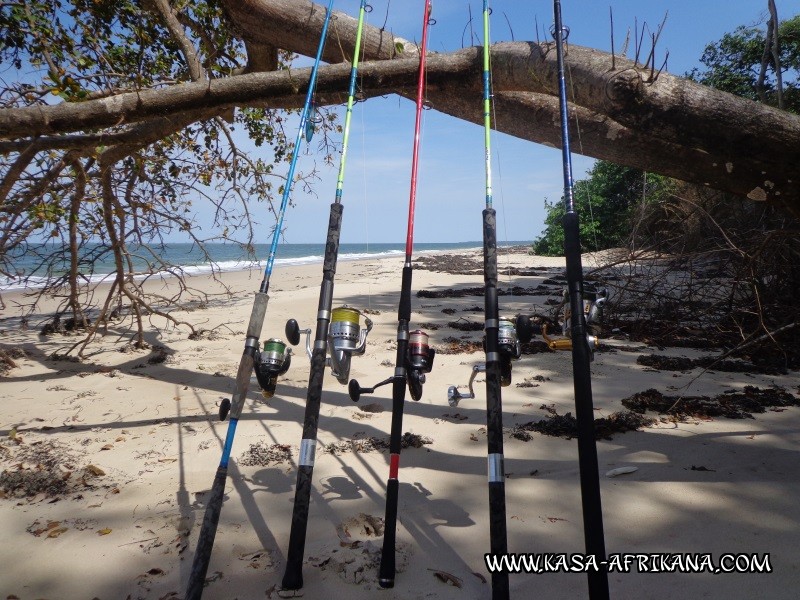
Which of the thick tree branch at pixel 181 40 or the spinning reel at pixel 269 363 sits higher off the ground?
the thick tree branch at pixel 181 40

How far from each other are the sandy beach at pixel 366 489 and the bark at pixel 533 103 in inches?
62.2

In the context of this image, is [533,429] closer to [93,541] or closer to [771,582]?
[771,582]

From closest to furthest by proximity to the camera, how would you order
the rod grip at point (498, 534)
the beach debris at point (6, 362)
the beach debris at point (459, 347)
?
the rod grip at point (498, 534), the beach debris at point (6, 362), the beach debris at point (459, 347)

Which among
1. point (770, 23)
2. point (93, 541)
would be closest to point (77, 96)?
point (93, 541)

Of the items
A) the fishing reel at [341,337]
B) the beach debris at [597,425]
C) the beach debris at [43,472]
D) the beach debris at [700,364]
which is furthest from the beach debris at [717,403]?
the beach debris at [43,472]

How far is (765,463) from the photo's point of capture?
2.55 metres

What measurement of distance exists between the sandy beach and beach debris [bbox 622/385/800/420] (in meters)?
0.09

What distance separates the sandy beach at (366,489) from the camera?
188 centimetres

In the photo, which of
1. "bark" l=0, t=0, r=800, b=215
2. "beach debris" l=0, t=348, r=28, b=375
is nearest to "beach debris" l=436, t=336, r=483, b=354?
"bark" l=0, t=0, r=800, b=215

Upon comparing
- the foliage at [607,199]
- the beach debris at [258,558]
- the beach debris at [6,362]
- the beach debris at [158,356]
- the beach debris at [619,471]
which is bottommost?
the beach debris at [258,558]

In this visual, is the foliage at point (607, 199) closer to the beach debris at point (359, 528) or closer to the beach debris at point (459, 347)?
the beach debris at point (459, 347)

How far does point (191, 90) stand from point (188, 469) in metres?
2.25

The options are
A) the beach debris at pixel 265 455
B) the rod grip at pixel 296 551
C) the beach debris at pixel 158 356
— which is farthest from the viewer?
the beach debris at pixel 158 356

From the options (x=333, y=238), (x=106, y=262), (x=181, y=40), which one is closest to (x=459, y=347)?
(x=333, y=238)
